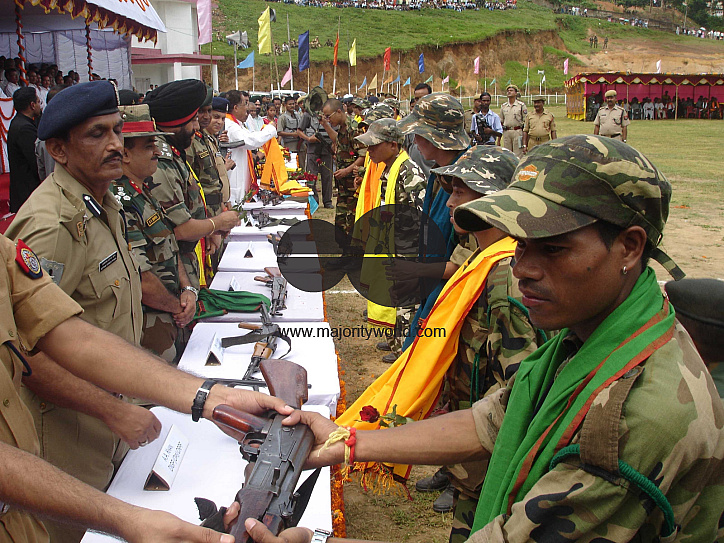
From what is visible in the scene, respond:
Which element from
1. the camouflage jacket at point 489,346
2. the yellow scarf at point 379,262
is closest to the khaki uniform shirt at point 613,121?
the yellow scarf at point 379,262

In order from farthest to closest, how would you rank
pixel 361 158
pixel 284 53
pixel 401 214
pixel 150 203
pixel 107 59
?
1. pixel 284 53
2. pixel 107 59
3. pixel 361 158
4. pixel 401 214
5. pixel 150 203

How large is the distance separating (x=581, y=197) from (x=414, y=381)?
142cm

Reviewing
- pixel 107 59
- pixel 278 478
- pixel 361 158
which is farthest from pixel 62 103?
pixel 107 59

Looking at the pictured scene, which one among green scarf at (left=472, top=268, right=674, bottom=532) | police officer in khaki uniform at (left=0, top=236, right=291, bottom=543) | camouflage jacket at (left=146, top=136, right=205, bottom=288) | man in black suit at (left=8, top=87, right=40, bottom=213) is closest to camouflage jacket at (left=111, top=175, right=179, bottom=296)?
camouflage jacket at (left=146, top=136, right=205, bottom=288)

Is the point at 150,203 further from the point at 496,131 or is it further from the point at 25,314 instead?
the point at 496,131

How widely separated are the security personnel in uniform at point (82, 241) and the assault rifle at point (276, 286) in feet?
4.29

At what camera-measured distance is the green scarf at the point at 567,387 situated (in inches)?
44.2

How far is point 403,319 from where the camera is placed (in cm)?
488

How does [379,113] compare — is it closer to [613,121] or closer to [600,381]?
[600,381]

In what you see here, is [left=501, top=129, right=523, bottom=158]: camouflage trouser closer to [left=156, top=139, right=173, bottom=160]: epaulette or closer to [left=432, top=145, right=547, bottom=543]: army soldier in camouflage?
[left=156, top=139, right=173, bottom=160]: epaulette

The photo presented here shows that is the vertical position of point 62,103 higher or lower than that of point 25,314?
higher

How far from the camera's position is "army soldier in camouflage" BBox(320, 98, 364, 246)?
27.8 ft

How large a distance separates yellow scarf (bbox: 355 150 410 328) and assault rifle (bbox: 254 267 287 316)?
0.93 meters

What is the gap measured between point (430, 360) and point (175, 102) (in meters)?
2.88
